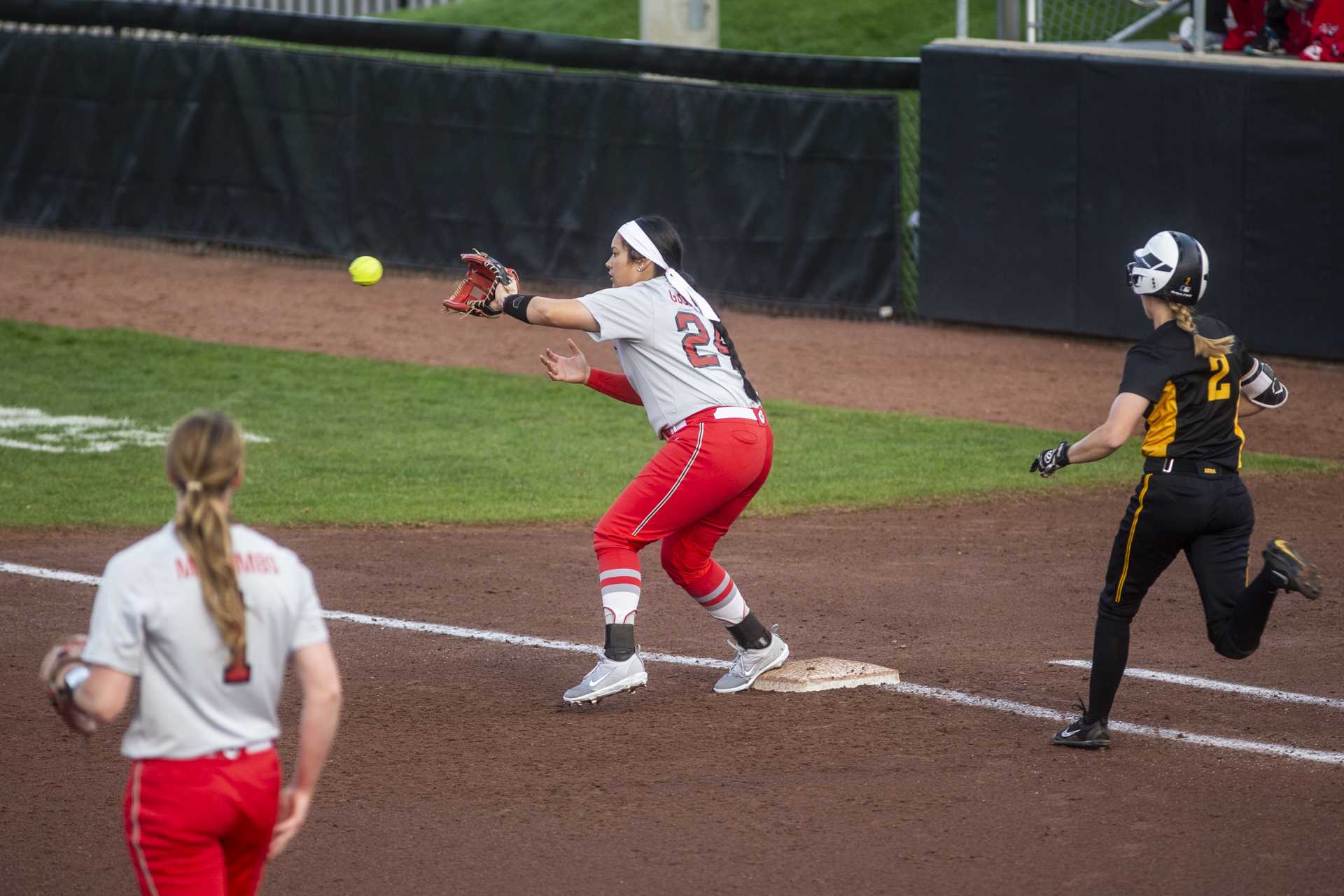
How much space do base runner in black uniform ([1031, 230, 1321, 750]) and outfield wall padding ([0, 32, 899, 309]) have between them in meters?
11.3

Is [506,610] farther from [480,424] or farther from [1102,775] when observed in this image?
[480,424]

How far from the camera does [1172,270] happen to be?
5.75 m

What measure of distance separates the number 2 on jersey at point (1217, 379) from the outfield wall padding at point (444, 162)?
37.1ft

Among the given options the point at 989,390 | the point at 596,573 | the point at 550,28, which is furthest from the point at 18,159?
the point at 596,573

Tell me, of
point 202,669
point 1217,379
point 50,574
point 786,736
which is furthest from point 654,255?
point 50,574

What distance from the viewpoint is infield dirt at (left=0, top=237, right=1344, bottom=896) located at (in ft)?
16.9

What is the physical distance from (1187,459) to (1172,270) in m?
0.66

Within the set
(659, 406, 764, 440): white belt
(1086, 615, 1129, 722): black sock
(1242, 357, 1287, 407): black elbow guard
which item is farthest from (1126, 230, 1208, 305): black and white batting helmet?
(659, 406, 764, 440): white belt

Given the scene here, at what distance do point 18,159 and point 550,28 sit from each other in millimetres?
7997

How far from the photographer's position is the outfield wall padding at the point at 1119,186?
46.6 feet

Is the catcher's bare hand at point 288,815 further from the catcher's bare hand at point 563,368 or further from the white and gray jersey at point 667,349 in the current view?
the catcher's bare hand at point 563,368

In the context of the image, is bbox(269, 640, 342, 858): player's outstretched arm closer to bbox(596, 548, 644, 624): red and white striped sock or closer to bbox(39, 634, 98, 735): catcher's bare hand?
bbox(39, 634, 98, 735): catcher's bare hand

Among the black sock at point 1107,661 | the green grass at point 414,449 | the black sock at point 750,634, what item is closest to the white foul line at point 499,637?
the black sock at point 750,634

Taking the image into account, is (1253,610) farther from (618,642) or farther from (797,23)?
(797,23)
